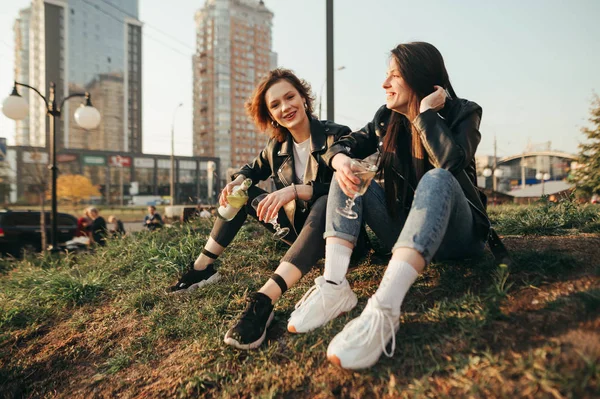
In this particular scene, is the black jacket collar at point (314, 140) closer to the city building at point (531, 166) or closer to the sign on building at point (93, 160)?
the sign on building at point (93, 160)

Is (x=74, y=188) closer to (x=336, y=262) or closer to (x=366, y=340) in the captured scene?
(x=336, y=262)

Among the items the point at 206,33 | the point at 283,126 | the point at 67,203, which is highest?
the point at 206,33

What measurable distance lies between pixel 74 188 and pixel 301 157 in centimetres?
5256

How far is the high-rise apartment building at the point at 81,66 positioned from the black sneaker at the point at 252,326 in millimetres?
79689

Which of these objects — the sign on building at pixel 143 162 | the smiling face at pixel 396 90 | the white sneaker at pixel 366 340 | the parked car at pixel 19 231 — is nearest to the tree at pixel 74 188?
the sign on building at pixel 143 162

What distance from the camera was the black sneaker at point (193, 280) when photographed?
2.92 m

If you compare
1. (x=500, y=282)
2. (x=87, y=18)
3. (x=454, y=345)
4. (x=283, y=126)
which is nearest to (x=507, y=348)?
(x=454, y=345)

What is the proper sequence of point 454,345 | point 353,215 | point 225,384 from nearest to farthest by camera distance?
point 454,345 → point 225,384 → point 353,215

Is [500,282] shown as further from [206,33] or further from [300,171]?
[206,33]

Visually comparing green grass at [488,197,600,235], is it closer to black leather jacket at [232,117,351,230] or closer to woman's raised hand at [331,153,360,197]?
black leather jacket at [232,117,351,230]

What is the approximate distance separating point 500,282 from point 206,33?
8618 cm

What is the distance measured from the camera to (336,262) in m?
1.96

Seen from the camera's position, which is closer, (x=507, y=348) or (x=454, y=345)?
(x=507, y=348)

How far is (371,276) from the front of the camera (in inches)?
99.6
